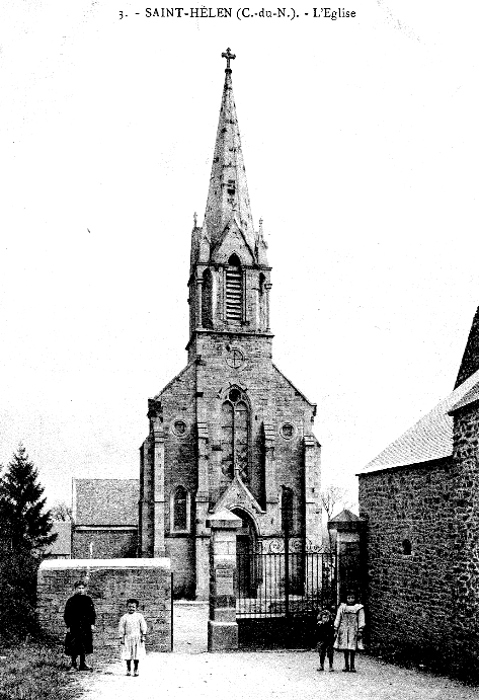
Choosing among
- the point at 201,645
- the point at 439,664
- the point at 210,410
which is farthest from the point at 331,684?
the point at 210,410

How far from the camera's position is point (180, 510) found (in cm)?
3516

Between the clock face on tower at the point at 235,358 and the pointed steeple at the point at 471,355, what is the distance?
606 inches

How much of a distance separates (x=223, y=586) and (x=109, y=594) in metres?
2.58

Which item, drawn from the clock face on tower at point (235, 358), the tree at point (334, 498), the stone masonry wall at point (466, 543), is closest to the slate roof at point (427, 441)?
the stone masonry wall at point (466, 543)

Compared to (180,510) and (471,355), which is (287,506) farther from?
(471,355)

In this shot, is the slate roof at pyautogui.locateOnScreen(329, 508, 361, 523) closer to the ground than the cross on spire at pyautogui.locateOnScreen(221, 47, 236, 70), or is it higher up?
closer to the ground

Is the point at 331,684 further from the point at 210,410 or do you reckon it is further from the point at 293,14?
the point at 210,410

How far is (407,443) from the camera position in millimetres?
18234

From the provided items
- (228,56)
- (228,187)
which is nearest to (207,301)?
(228,187)

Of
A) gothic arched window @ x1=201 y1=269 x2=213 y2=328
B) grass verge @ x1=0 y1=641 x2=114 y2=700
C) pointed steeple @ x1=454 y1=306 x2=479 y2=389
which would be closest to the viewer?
grass verge @ x1=0 y1=641 x2=114 y2=700

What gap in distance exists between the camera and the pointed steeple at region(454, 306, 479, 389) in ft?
73.1

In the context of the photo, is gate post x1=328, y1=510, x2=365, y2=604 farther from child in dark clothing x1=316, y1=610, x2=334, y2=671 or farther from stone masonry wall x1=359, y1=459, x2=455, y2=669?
child in dark clothing x1=316, y1=610, x2=334, y2=671

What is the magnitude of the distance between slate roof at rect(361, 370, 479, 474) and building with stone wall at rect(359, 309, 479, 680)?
0.12 ft

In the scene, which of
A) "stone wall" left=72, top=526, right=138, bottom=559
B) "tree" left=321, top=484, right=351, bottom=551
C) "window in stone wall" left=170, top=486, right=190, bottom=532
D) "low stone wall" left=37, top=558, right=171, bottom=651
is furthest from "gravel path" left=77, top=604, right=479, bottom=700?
"tree" left=321, top=484, right=351, bottom=551
